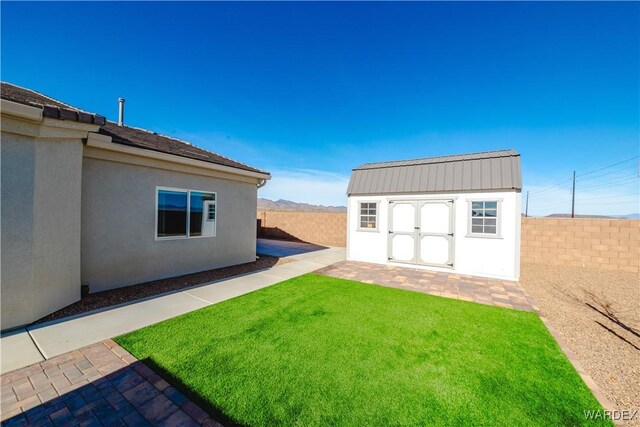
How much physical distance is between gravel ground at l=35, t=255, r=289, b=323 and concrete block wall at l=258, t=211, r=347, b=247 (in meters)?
7.18

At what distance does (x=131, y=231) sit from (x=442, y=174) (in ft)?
30.4

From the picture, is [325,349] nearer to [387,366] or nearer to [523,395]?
[387,366]

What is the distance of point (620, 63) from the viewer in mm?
8133

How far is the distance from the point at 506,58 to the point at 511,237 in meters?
7.33

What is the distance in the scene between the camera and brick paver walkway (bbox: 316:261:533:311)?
5.45 m

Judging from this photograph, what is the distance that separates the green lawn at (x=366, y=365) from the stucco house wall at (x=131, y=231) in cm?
270

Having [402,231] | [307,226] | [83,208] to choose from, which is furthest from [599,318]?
[307,226]

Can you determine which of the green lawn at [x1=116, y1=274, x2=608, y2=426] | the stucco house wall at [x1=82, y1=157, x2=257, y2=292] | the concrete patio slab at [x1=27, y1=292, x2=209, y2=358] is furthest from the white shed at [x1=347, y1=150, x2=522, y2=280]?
the concrete patio slab at [x1=27, y1=292, x2=209, y2=358]

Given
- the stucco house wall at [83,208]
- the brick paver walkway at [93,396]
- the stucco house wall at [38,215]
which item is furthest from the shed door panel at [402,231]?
the stucco house wall at [38,215]

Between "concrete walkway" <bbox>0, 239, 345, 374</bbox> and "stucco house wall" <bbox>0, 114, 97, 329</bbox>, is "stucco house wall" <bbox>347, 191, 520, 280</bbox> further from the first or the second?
"stucco house wall" <bbox>0, 114, 97, 329</bbox>

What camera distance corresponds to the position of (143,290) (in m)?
5.32

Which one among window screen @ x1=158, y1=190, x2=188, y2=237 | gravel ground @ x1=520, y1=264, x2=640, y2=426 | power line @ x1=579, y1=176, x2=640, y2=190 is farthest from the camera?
power line @ x1=579, y1=176, x2=640, y2=190

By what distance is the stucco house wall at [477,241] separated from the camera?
271 inches

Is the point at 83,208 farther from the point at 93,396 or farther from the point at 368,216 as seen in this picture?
the point at 368,216
